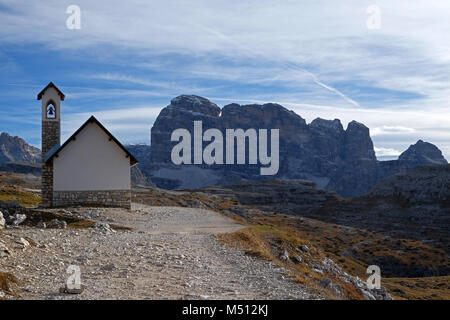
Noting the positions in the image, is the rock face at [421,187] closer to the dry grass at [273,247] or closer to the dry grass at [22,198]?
the dry grass at [22,198]

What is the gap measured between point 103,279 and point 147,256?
382cm

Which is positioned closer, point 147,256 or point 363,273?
point 147,256

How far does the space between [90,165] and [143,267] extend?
23.5m

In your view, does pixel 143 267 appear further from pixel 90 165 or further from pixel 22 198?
pixel 22 198

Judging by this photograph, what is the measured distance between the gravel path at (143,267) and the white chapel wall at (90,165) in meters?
13.4

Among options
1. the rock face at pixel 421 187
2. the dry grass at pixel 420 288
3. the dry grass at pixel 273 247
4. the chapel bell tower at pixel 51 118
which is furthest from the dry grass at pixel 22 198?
the rock face at pixel 421 187

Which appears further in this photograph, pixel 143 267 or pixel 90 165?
pixel 90 165

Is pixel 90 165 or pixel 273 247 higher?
pixel 90 165

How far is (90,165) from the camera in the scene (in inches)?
1502

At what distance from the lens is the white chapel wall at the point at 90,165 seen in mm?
37906

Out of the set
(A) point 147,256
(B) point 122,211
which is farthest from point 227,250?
(B) point 122,211

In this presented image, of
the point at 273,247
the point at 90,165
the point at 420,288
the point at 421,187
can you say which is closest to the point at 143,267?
the point at 273,247
